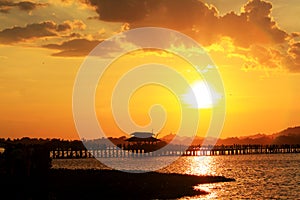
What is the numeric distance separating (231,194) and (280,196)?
454 centimetres

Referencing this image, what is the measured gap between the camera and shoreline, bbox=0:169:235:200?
40.5 meters

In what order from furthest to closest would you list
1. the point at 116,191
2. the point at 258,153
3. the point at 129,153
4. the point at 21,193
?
the point at 258,153, the point at 129,153, the point at 116,191, the point at 21,193

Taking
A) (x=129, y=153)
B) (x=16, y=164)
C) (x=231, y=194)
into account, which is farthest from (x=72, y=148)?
(x=16, y=164)

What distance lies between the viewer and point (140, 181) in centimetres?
5747

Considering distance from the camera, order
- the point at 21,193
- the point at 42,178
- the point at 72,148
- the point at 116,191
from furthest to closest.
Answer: the point at 72,148 < the point at 116,191 < the point at 42,178 < the point at 21,193

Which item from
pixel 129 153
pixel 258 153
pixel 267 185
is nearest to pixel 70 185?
pixel 267 185

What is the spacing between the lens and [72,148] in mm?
152625

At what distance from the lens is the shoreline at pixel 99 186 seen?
40.5 m

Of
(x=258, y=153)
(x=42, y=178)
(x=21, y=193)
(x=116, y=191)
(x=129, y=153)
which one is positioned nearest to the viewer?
(x=21, y=193)

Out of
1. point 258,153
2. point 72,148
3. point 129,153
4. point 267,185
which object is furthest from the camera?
point 258,153

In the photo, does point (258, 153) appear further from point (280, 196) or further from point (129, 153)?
point (280, 196)

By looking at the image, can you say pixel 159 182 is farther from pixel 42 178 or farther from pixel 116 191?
pixel 42 178

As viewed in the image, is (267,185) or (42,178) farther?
(267,185)

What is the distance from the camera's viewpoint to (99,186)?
167ft
